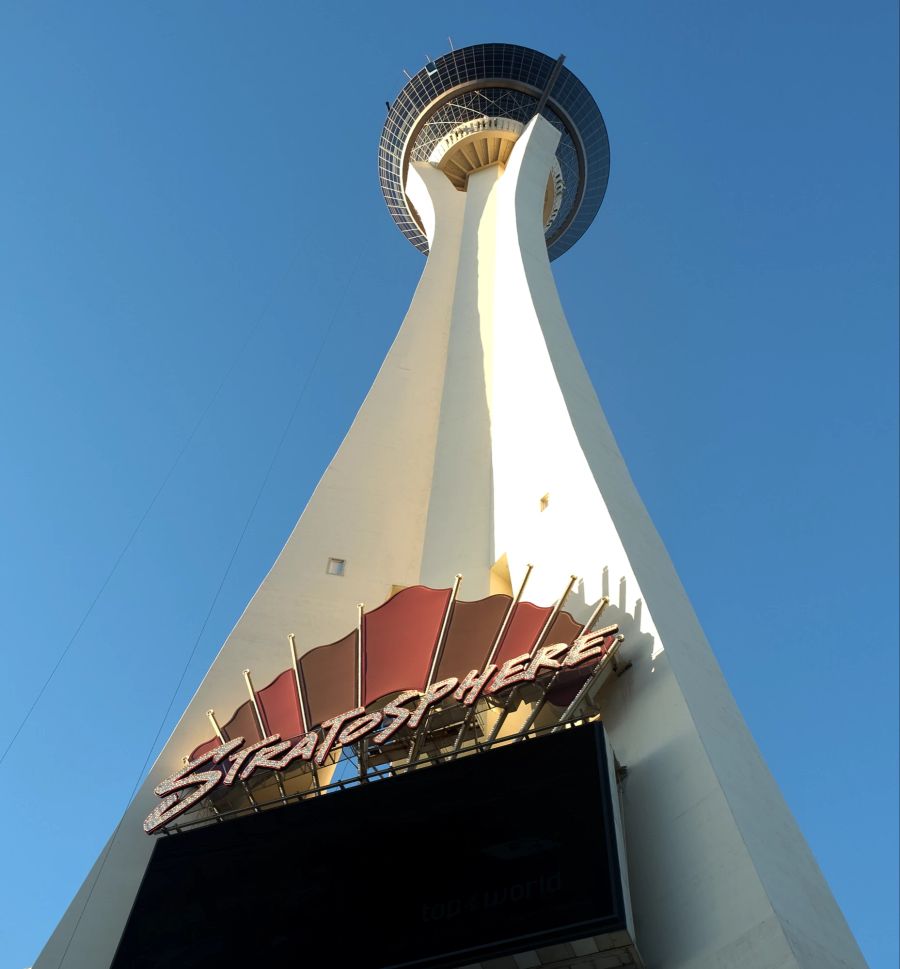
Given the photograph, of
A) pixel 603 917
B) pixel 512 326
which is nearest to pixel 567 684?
pixel 603 917

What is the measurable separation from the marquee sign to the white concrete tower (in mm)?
903

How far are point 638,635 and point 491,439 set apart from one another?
8074 millimetres

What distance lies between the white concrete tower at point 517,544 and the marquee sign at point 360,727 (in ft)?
2.96

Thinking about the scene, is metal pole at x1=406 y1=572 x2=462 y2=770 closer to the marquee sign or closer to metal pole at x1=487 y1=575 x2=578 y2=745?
the marquee sign

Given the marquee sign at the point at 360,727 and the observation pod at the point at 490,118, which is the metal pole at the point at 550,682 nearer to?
the marquee sign at the point at 360,727

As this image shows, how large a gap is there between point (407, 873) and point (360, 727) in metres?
2.15

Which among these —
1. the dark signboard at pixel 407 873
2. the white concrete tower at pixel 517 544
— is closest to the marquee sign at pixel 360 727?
the dark signboard at pixel 407 873

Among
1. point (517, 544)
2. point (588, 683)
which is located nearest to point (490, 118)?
point (517, 544)

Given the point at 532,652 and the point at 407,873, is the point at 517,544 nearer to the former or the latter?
the point at 532,652

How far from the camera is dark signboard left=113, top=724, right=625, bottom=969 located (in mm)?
9492

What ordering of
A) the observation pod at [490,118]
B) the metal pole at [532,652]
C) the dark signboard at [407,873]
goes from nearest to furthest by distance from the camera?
the dark signboard at [407,873], the metal pole at [532,652], the observation pod at [490,118]

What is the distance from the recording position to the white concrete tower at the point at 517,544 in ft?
31.8

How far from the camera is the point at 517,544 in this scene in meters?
16.8

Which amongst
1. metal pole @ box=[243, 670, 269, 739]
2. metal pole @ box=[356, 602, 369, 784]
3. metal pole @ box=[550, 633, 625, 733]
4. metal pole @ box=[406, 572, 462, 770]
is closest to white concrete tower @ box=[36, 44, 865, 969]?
metal pole @ box=[550, 633, 625, 733]
